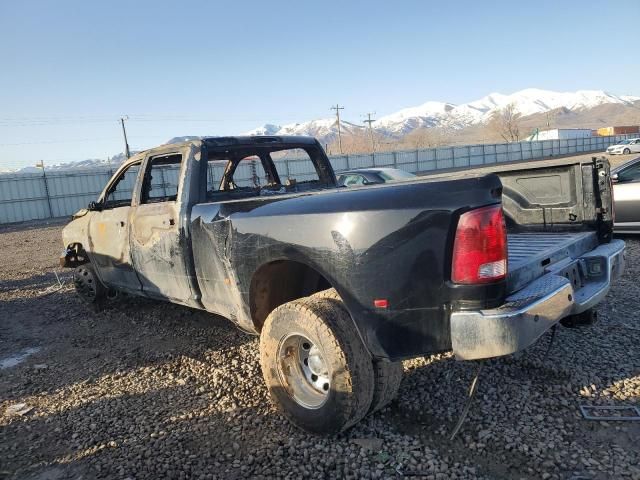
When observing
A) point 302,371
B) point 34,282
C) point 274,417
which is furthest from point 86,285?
point 302,371

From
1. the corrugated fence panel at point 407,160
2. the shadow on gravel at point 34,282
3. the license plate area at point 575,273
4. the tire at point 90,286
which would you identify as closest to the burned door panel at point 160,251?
the tire at point 90,286

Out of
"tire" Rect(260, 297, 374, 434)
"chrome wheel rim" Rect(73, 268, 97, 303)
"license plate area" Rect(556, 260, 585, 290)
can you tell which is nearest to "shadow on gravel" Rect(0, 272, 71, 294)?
"chrome wheel rim" Rect(73, 268, 97, 303)

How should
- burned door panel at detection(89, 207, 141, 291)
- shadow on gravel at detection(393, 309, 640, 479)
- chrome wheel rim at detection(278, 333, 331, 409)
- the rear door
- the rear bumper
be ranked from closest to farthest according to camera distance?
1. the rear bumper
2. shadow on gravel at detection(393, 309, 640, 479)
3. chrome wheel rim at detection(278, 333, 331, 409)
4. burned door panel at detection(89, 207, 141, 291)
5. the rear door

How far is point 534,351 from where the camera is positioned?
392 cm

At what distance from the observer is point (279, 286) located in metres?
3.53

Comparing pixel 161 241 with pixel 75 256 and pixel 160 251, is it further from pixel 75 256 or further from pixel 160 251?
pixel 75 256

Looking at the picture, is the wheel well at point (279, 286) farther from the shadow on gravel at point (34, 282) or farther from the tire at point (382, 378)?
the shadow on gravel at point (34, 282)

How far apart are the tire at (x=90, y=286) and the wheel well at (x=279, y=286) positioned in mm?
3326

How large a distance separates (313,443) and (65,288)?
597 cm

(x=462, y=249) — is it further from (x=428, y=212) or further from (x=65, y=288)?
(x=65, y=288)

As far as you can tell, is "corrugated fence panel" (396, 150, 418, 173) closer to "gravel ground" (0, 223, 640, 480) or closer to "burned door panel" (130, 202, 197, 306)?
"gravel ground" (0, 223, 640, 480)

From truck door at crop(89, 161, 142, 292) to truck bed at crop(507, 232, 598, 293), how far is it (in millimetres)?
3565

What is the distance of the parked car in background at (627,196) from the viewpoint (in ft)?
24.9

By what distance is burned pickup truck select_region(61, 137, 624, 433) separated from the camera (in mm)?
2463
